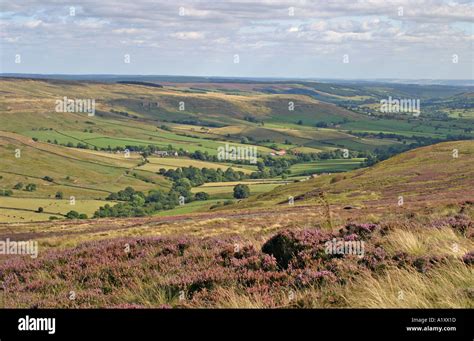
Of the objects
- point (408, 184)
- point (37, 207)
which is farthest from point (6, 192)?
point (408, 184)

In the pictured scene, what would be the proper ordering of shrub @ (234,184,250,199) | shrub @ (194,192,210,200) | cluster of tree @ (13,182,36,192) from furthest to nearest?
cluster of tree @ (13,182,36,192), shrub @ (194,192,210,200), shrub @ (234,184,250,199)

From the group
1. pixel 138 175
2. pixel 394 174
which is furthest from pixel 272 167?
pixel 394 174

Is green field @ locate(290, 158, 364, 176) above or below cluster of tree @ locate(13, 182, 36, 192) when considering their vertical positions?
above

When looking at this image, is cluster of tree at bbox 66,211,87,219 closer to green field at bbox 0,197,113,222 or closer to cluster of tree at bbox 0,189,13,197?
green field at bbox 0,197,113,222

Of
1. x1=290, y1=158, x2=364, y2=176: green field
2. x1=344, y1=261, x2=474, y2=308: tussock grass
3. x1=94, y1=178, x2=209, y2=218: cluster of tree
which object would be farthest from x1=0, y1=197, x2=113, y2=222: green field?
x1=344, y1=261, x2=474, y2=308: tussock grass

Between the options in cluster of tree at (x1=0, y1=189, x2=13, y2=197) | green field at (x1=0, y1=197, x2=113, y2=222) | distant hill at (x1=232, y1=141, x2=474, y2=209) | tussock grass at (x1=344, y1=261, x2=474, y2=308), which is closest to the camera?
tussock grass at (x1=344, y1=261, x2=474, y2=308)

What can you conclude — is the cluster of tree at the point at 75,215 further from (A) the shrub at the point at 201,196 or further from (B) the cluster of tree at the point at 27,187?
(B) the cluster of tree at the point at 27,187

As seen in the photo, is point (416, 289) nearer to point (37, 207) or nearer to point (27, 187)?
point (37, 207)

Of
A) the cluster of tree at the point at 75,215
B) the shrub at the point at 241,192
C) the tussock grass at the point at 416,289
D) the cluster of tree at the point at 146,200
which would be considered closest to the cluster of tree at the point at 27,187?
the cluster of tree at the point at 146,200

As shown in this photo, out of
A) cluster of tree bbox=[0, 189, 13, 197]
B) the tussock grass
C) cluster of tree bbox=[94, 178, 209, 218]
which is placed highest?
the tussock grass

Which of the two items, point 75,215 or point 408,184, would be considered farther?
point 75,215

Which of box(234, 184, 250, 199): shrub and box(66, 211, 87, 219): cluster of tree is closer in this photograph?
box(66, 211, 87, 219): cluster of tree
